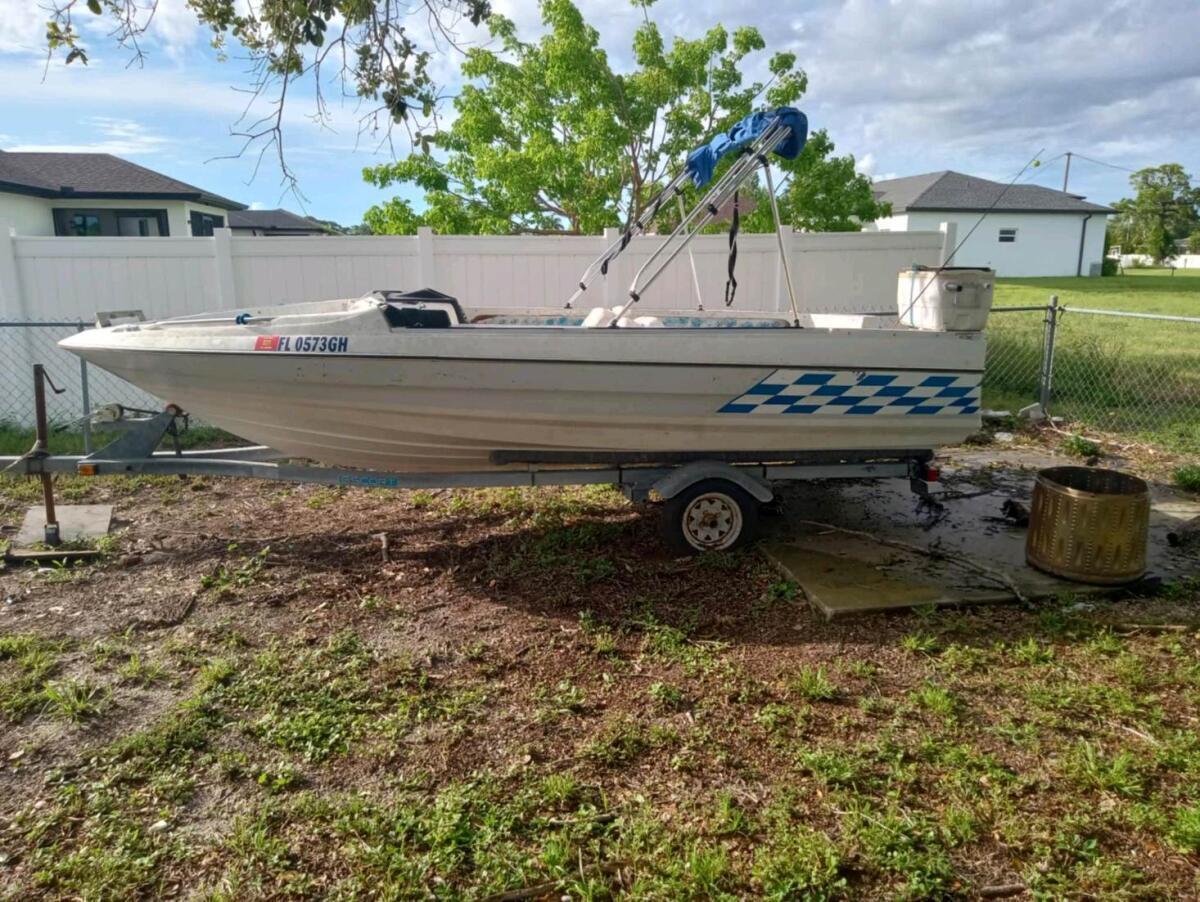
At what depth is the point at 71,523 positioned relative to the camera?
5.55 metres

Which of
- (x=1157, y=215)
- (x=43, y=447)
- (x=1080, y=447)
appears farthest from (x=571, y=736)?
(x=1157, y=215)

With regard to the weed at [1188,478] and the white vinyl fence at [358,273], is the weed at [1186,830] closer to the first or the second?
the weed at [1188,478]

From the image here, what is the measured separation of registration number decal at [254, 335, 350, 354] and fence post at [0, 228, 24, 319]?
16.8ft

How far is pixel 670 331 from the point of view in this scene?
446 cm

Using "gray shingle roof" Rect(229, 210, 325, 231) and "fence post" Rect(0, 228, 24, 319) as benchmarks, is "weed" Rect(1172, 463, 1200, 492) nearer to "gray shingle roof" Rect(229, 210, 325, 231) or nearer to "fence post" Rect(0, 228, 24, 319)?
"fence post" Rect(0, 228, 24, 319)

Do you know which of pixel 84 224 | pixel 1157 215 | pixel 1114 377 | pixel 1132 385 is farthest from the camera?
pixel 1157 215

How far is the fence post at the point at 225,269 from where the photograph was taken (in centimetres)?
803

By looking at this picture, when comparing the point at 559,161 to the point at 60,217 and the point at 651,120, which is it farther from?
the point at 60,217

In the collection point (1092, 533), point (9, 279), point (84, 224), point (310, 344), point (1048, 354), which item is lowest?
point (1092, 533)

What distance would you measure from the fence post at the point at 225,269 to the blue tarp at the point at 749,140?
5129mm

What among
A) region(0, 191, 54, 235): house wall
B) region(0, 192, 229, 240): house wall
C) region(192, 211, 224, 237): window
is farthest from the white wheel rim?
region(192, 211, 224, 237): window

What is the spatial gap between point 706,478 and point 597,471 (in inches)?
24.5

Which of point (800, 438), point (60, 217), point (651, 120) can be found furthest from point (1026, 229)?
point (800, 438)

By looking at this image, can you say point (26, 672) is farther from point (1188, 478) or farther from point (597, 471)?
point (1188, 478)
